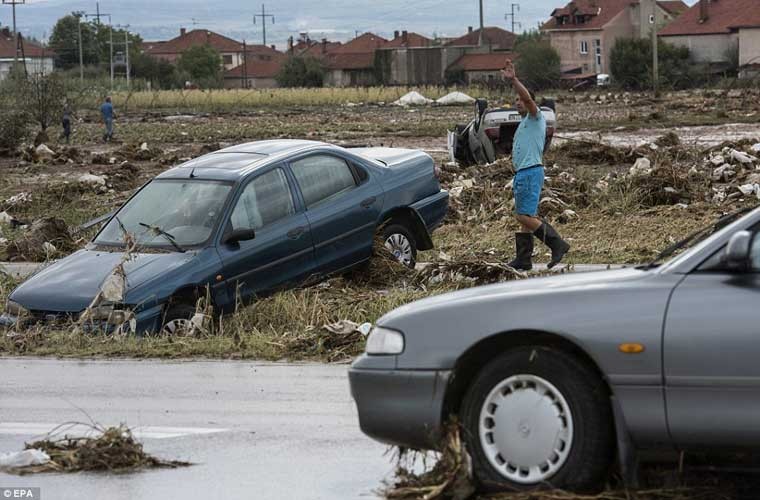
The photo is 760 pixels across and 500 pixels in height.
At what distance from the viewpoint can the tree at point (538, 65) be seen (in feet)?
349

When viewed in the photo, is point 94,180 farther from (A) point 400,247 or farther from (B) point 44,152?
(A) point 400,247

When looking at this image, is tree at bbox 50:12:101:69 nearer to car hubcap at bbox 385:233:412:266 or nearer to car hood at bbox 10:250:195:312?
car hubcap at bbox 385:233:412:266

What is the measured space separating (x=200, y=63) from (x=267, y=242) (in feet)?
466

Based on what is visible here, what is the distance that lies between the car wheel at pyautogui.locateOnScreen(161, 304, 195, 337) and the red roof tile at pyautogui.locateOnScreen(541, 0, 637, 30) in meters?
118

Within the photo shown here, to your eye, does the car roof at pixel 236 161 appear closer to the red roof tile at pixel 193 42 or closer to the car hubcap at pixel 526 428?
the car hubcap at pixel 526 428

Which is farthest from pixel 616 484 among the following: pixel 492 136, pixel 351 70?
pixel 351 70

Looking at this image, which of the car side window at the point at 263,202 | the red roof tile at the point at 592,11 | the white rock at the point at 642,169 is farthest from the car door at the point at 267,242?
the red roof tile at the point at 592,11

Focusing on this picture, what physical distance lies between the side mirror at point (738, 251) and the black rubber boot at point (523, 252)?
26.8ft

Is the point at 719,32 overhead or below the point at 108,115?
overhead

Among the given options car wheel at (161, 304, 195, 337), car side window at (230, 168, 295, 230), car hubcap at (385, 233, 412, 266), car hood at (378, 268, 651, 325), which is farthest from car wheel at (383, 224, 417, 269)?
car hood at (378, 268, 651, 325)

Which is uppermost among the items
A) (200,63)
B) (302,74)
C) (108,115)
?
(200,63)

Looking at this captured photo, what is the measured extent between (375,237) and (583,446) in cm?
783

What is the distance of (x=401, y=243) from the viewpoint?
A: 14.3m

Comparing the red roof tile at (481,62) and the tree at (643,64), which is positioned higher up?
the red roof tile at (481,62)
